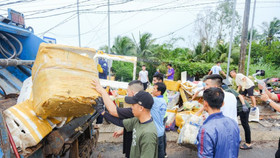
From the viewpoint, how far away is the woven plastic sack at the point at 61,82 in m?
1.54

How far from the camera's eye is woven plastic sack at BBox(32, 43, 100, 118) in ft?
5.05

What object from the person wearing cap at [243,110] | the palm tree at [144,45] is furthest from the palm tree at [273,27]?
the person wearing cap at [243,110]

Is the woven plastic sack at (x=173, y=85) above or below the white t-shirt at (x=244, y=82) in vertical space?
below

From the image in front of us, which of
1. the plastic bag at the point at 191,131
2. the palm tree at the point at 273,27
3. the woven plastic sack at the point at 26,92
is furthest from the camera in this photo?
the palm tree at the point at 273,27

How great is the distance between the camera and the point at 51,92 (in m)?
1.52

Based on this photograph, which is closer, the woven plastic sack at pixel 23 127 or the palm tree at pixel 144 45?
the woven plastic sack at pixel 23 127

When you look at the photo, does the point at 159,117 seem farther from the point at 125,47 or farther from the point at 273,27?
the point at 273,27

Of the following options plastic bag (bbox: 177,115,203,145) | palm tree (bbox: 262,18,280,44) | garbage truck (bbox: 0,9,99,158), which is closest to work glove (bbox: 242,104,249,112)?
plastic bag (bbox: 177,115,203,145)

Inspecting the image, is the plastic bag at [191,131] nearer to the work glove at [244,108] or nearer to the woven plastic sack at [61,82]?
the work glove at [244,108]

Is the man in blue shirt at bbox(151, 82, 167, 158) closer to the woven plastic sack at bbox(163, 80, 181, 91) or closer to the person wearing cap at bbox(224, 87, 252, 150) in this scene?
the person wearing cap at bbox(224, 87, 252, 150)

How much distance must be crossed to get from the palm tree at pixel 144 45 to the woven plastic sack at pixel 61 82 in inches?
506

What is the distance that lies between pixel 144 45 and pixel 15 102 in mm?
13034

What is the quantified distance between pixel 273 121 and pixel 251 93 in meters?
1.63

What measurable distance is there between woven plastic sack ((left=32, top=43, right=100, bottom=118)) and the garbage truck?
11.5 inches
